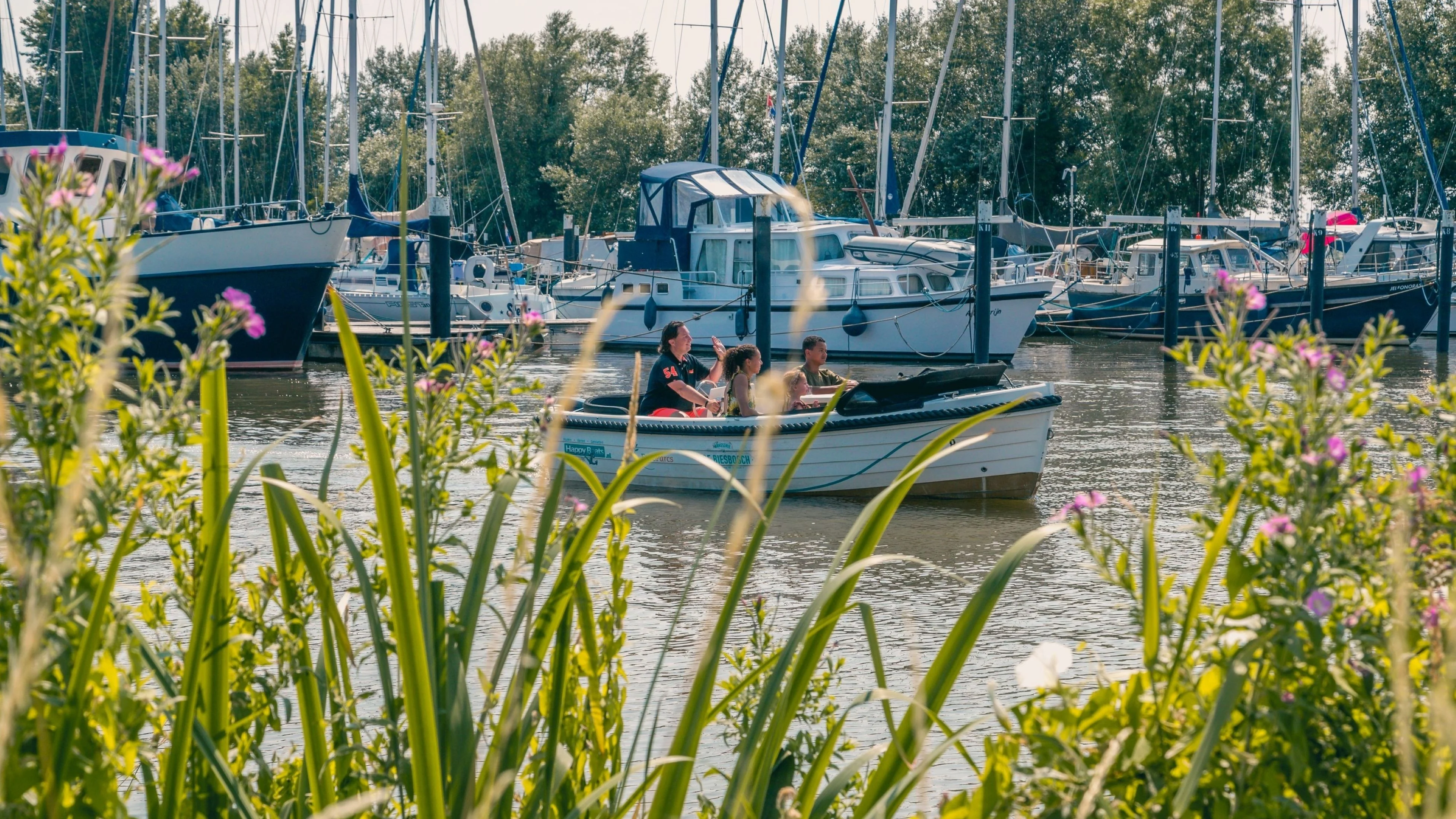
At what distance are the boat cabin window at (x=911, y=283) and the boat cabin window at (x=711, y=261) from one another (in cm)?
307

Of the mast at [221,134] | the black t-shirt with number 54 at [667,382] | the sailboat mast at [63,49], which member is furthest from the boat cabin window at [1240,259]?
the sailboat mast at [63,49]

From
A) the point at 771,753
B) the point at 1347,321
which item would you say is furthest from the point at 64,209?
the point at 1347,321

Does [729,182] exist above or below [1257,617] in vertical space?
above

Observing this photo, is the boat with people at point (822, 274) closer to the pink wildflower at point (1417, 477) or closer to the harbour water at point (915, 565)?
the harbour water at point (915, 565)

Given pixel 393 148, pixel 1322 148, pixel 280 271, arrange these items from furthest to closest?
pixel 393 148 → pixel 1322 148 → pixel 280 271

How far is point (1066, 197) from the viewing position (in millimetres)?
46125

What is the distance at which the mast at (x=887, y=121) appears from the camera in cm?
2758

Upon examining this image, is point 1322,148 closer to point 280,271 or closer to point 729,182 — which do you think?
point 729,182

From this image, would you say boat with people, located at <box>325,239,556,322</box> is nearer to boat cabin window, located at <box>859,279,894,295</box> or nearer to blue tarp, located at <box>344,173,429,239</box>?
blue tarp, located at <box>344,173,429,239</box>

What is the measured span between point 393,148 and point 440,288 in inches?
1665

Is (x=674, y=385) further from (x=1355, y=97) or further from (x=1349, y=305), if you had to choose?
(x=1355, y=97)

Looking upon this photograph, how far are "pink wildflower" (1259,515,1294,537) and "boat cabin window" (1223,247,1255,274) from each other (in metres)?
31.0

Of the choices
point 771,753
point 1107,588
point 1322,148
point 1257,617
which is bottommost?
point 1107,588

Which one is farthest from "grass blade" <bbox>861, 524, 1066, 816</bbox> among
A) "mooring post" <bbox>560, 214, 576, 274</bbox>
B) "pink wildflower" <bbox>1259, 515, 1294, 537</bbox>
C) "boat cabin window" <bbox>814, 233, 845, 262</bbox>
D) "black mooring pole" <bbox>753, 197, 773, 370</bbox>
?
"mooring post" <bbox>560, 214, 576, 274</bbox>
